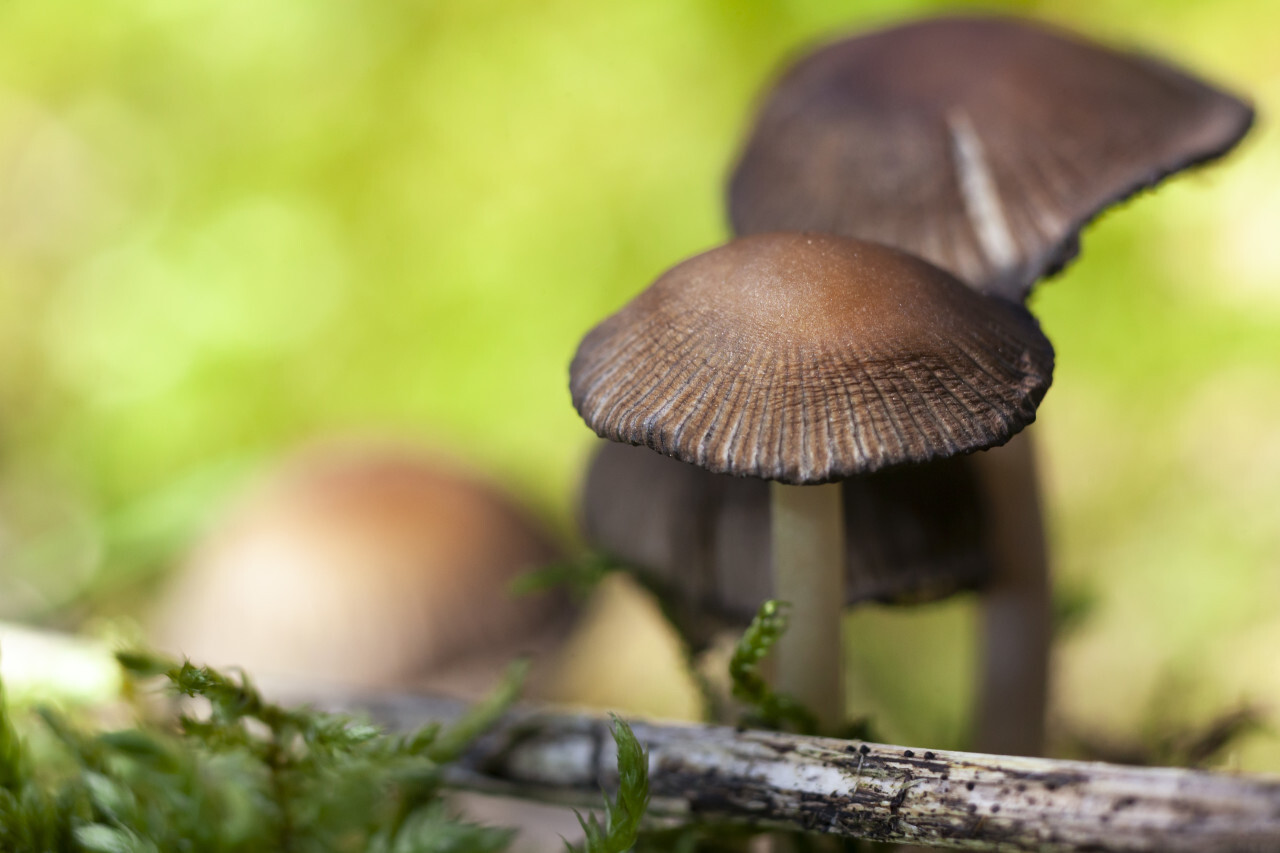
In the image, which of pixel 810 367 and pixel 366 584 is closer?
pixel 810 367

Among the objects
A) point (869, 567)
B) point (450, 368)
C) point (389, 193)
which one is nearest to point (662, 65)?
point (389, 193)

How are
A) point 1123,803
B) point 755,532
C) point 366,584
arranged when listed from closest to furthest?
point 1123,803 < point 755,532 < point 366,584

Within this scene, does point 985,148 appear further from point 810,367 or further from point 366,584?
point 366,584

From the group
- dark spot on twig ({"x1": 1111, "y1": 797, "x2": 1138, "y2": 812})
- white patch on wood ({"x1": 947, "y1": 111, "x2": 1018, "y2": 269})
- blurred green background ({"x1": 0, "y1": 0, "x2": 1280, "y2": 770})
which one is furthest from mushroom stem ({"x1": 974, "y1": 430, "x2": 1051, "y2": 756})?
blurred green background ({"x1": 0, "y1": 0, "x2": 1280, "y2": 770})

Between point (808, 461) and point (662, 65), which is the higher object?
point (662, 65)

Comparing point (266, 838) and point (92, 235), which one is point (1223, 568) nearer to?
point (266, 838)

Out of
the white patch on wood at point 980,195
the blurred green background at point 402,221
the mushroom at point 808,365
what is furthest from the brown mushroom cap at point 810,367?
the blurred green background at point 402,221

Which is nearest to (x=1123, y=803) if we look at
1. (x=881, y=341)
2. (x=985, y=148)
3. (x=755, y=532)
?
(x=881, y=341)
